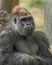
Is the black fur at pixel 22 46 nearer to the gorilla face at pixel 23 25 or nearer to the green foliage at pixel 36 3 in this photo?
the gorilla face at pixel 23 25

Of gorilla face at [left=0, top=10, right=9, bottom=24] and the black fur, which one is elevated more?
gorilla face at [left=0, top=10, right=9, bottom=24]

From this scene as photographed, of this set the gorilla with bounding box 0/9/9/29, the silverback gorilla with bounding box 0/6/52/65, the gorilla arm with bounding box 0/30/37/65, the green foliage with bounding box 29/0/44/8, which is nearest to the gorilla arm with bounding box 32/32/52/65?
the silverback gorilla with bounding box 0/6/52/65

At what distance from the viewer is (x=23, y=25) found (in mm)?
6188

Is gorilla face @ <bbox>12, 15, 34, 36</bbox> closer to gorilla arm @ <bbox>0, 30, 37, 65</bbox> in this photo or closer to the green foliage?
gorilla arm @ <bbox>0, 30, 37, 65</bbox>

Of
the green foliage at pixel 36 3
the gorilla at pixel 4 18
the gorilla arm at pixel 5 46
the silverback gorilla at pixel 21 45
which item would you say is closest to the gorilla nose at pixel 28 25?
the silverback gorilla at pixel 21 45

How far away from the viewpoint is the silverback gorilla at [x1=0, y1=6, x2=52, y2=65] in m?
6.09

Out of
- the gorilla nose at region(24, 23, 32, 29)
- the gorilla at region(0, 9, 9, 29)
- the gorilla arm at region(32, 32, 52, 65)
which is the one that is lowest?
the gorilla arm at region(32, 32, 52, 65)

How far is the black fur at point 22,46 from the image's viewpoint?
6090mm

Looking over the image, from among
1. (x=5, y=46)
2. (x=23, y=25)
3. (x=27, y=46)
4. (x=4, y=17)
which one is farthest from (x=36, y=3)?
(x=5, y=46)

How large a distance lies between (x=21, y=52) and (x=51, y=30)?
2.57 meters

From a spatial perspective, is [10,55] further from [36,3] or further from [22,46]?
[36,3]

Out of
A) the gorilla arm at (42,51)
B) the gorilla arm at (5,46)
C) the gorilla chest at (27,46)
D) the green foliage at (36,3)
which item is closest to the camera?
the gorilla arm at (5,46)

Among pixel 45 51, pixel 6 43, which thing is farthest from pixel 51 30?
pixel 6 43

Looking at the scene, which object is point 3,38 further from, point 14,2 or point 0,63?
point 14,2
